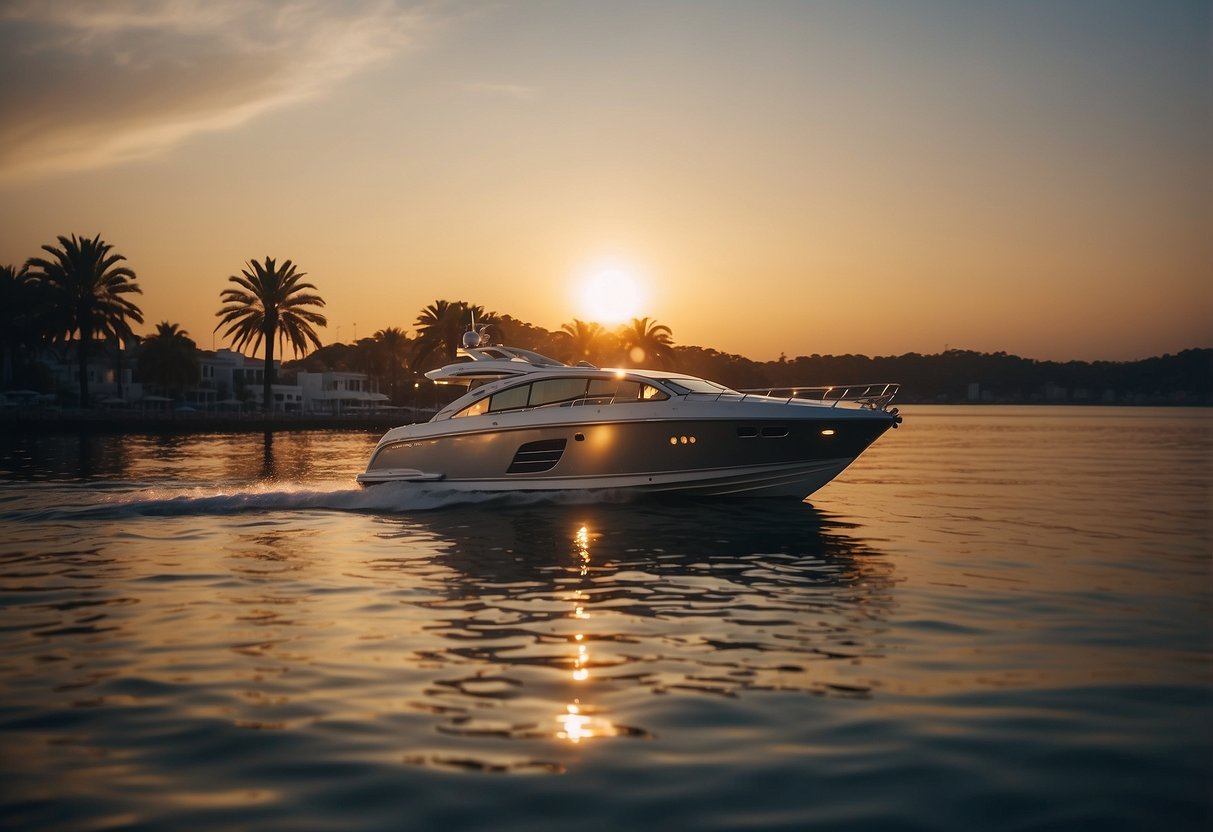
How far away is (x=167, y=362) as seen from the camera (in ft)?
281

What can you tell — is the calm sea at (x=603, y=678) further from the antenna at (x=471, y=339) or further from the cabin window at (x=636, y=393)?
the antenna at (x=471, y=339)

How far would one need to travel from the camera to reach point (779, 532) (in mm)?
15383

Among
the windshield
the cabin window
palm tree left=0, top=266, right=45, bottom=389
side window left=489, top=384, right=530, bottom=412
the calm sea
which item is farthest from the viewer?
palm tree left=0, top=266, right=45, bottom=389

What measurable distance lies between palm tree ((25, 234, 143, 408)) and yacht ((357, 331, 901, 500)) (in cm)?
5255

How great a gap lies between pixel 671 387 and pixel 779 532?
13.7ft

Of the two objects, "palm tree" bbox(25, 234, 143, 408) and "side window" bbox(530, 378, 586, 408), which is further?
"palm tree" bbox(25, 234, 143, 408)

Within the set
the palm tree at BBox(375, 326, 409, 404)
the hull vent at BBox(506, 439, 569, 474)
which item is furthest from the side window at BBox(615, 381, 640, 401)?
the palm tree at BBox(375, 326, 409, 404)

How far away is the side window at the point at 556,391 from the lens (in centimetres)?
1889

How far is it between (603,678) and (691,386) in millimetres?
12307

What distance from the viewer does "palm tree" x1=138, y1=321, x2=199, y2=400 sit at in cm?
8581

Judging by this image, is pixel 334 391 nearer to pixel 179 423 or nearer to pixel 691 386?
pixel 179 423

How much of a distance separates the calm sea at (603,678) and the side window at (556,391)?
3919 mm

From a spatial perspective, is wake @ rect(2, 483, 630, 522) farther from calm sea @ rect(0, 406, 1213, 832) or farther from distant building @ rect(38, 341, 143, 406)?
distant building @ rect(38, 341, 143, 406)

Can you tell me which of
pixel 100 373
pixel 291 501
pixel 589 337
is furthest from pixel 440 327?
pixel 291 501
